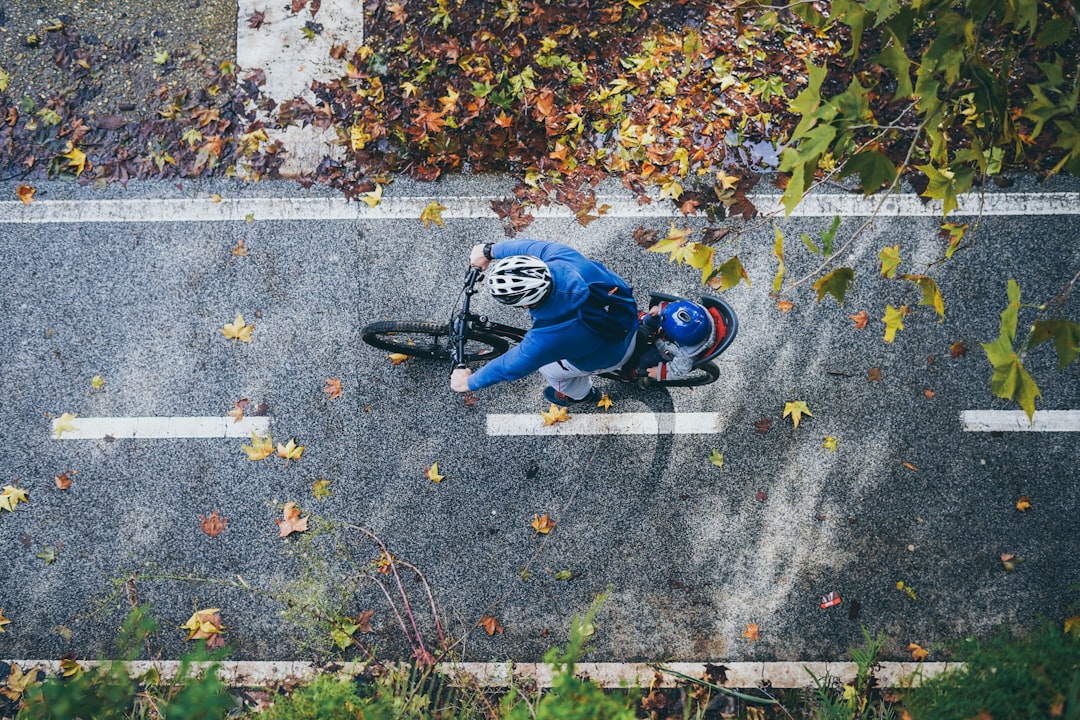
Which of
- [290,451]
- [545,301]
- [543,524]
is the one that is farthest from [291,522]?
[545,301]

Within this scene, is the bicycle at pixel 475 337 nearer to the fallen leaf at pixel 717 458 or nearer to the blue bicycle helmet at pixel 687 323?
the blue bicycle helmet at pixel 687 323

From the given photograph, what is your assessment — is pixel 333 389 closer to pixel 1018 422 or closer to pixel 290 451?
pixel 290 451

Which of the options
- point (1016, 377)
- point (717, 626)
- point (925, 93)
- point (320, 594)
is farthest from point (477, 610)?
point (925, 93)

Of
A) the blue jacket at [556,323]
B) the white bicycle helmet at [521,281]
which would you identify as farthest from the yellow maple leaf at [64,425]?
the white bicycle helmet at [521,281]

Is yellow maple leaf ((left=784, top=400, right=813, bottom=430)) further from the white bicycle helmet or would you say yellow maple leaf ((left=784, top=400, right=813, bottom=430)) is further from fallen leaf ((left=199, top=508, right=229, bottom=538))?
fallen leaf ((left=199, top=508, right=229, bottom=538))

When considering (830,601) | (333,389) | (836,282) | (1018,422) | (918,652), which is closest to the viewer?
(836,282)

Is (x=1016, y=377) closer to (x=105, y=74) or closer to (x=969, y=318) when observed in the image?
(x=969, y=318)

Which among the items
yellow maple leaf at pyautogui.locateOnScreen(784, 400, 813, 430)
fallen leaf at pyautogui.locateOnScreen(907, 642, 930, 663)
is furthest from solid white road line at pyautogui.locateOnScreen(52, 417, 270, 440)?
fallen leaf at pyautogui.locateOnScreen(907, 642, 930, 663)
